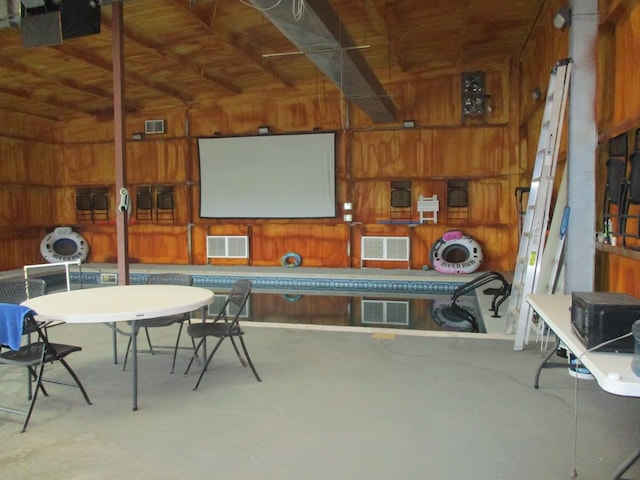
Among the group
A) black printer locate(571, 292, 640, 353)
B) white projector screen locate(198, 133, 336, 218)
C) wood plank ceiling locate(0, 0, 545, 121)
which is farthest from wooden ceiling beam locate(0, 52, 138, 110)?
black printer locate(571, 292, 640, 353)

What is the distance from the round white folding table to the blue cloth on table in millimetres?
168

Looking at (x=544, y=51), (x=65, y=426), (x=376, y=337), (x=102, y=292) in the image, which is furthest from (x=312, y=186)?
(x=65, y=426)

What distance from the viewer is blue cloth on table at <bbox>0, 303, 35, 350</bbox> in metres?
2.54

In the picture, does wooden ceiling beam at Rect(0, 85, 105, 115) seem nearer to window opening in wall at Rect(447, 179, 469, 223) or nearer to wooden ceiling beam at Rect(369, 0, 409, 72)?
wooden ceiling beam at Rect(369, 0, 409, 72)

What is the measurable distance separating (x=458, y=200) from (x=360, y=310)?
10.7 ft

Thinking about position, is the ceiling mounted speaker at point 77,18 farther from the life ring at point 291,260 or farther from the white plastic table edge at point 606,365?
the life ring at point 291,260

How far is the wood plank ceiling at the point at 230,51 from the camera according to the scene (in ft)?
19.0

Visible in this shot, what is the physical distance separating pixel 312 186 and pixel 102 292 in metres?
5.93

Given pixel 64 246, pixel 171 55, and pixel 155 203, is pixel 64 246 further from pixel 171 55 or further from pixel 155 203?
pixel 171 55

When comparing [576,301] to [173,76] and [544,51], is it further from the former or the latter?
[173,76]

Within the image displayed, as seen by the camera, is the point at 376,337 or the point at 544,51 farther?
the point at 544,51

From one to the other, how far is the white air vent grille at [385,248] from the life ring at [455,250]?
0.54m

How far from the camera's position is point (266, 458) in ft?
7.56

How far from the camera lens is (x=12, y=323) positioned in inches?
101
